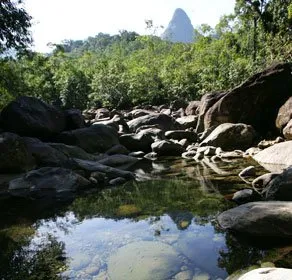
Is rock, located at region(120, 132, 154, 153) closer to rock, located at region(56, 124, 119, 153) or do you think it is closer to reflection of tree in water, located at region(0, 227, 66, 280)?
rock, located at region(56, 124, 119, 153)

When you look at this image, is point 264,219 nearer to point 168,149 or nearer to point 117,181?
point 117,181

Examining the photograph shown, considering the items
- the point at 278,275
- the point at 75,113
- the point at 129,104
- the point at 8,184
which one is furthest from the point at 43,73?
the point at 278,275

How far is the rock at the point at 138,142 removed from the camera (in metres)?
15.4

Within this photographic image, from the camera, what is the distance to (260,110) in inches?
590

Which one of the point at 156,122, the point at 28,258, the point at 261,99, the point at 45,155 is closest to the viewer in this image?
the point at 28,258

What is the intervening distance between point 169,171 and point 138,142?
4.75 m

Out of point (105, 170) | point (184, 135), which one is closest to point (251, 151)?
point (184, 135)

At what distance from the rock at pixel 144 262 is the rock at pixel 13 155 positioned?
5.87 metres

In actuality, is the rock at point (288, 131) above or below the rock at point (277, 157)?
above

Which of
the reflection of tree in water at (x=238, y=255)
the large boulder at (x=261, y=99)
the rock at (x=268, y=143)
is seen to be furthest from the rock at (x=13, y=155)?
the large boulder at (x=261, y=99)

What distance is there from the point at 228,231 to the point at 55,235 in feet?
8.78

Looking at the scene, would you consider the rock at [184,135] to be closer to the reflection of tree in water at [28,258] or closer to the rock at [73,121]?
the rock at [73,121]

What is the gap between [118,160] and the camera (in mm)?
12414

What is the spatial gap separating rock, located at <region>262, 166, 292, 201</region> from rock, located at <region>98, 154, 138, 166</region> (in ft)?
20.9
